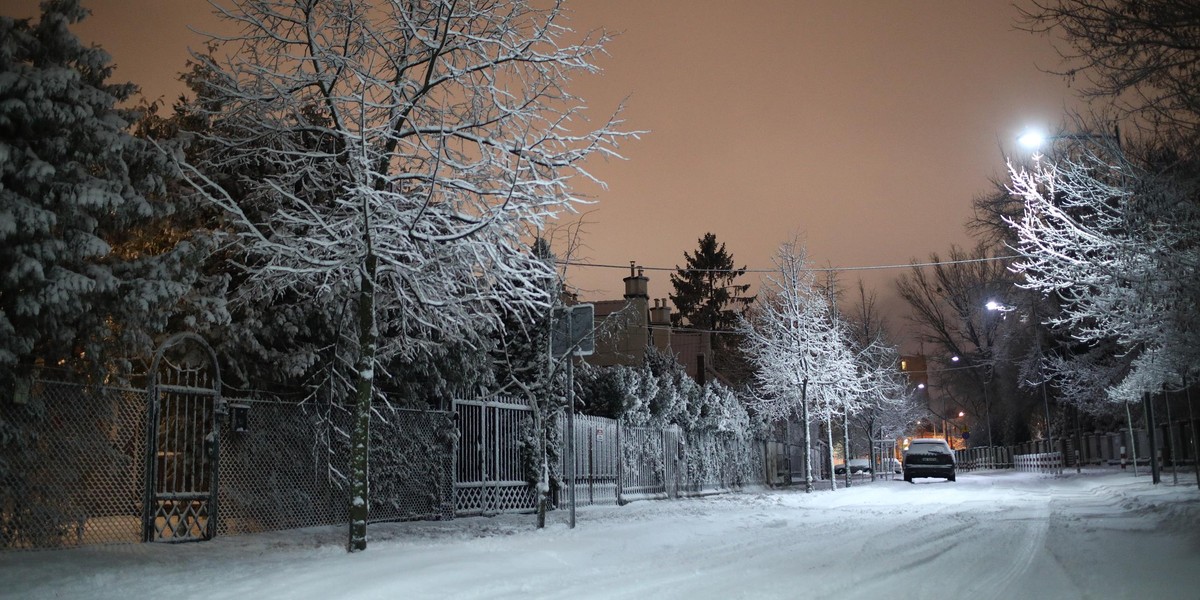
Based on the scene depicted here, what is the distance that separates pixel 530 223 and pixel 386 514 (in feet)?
21.6

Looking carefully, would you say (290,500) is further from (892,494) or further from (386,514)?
(892,494)

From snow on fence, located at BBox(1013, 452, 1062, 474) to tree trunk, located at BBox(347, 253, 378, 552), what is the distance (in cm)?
4051

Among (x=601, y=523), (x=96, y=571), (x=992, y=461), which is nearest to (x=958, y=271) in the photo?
(x=992, y=461)

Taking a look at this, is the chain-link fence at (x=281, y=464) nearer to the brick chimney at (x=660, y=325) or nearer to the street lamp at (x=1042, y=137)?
the street lamp at (x=1042, y=137)

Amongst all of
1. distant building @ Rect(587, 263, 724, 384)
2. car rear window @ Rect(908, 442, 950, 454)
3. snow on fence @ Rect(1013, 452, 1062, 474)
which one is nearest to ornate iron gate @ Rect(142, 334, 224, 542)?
distant building @ Rect(587, 263, 724, 384)

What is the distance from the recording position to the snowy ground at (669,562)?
8.12 m

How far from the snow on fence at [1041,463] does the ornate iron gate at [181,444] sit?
4057 cm

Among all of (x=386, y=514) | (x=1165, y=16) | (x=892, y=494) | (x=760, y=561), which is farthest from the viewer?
(x=892, y=494)

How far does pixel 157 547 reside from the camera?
427 inches

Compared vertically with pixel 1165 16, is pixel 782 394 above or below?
below

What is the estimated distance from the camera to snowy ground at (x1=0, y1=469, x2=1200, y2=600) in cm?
812

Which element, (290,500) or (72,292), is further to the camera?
(290,500)

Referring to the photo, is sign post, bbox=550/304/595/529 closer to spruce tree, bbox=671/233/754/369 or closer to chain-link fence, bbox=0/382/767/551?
chain-link fence, bbox=0/382/767/551

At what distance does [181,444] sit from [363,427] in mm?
4438
